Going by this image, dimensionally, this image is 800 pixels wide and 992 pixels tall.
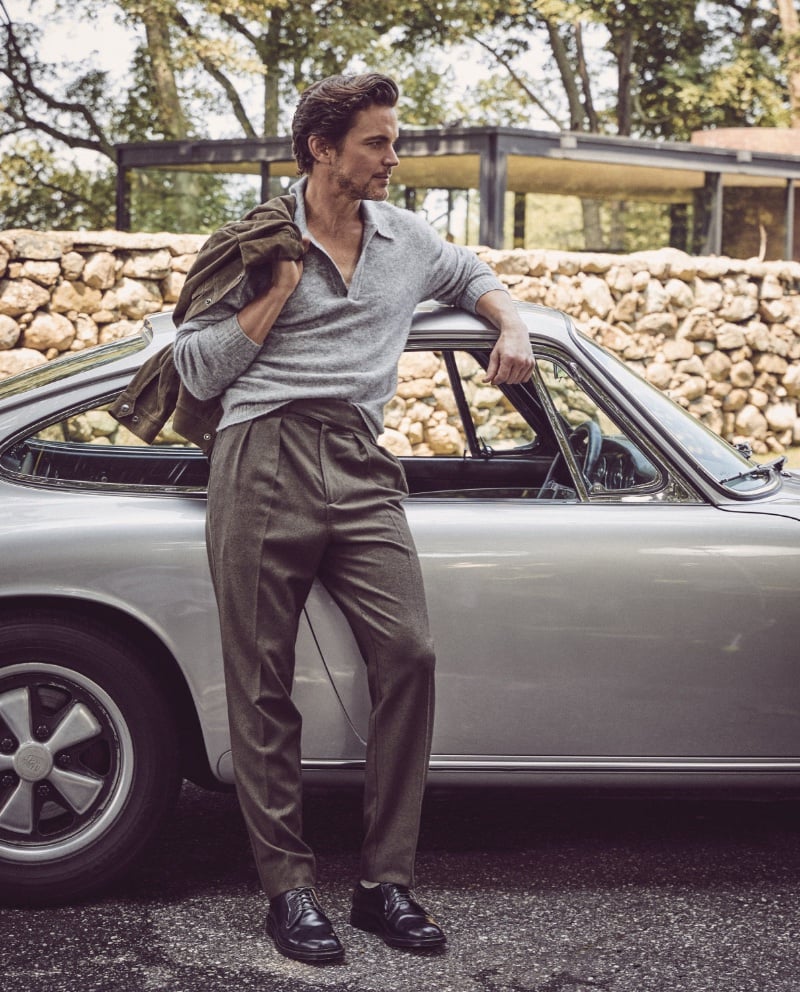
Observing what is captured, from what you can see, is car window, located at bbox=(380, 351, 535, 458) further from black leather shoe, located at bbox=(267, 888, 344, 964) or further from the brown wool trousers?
black leather shoe, located at bbox=(267, 888, 344, 964)

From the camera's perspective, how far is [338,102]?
119 inches

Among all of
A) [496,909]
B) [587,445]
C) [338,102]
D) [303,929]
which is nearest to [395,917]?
[303,929]

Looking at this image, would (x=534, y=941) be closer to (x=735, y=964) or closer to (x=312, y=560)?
(x=735, y=964)

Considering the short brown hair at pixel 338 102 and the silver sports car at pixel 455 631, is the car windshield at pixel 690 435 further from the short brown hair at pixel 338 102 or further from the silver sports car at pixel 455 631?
the short brown hair at pixel 338 102

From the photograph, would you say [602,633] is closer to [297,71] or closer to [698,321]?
[698,321]

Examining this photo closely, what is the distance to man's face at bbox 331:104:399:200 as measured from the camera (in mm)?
3033

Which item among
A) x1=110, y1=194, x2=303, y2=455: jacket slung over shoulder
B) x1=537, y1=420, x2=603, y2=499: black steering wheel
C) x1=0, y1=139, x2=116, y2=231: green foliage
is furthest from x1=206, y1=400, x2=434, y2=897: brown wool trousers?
x1=0, y1=139, x2=116, y2=231: green foliage

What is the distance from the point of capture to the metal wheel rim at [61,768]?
10.6 feet

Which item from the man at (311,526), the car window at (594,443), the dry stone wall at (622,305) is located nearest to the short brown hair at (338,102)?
the man at (311,526)

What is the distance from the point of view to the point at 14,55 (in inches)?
1003

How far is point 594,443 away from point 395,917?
4.20 ft

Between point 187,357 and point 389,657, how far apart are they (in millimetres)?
812

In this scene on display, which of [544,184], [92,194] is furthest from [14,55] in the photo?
[544,184]

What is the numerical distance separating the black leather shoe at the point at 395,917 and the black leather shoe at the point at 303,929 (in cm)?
11
